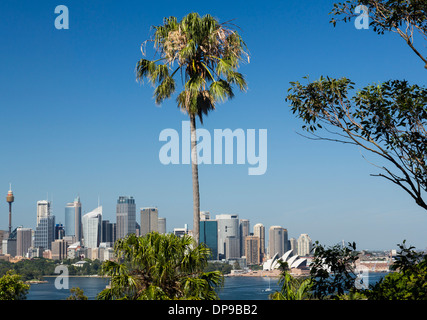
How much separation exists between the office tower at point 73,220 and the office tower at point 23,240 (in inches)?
725

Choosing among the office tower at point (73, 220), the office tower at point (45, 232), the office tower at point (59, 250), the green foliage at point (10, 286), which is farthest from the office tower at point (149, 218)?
the green foliage at point (10, 286)

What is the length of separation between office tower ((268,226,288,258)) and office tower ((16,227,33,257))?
254 ft

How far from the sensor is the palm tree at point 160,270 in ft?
26.2

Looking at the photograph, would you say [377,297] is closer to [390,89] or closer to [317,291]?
[317,291]

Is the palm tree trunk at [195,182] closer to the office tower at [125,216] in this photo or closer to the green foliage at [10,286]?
the green foliage at [10,286]

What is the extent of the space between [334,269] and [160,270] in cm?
376

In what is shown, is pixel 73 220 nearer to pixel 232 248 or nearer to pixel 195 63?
pixel 232 248

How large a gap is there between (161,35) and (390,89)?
6.91 m

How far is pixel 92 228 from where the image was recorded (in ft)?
527

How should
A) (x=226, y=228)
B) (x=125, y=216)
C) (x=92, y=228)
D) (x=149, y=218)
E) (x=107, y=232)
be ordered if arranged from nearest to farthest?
(x=226, y=228)
(x=149, y=218)
(x=125, y=216)
(x=107, y=232)
(x=92, y=228)

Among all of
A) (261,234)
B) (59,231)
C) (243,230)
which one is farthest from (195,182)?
(59,231)

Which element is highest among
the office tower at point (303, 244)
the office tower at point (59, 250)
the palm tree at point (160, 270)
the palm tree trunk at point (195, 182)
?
the palm tree trunk at point (195, 182)

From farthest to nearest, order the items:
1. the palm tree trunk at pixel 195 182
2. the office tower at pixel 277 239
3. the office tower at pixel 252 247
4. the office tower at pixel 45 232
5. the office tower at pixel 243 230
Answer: the office tower at pixel 45 232 → the office tower at pixel 243 230 → the office tower at pixel 252 247 → the office tower at pixel 277 239 → the palm tree trunk at pixel 195 182
